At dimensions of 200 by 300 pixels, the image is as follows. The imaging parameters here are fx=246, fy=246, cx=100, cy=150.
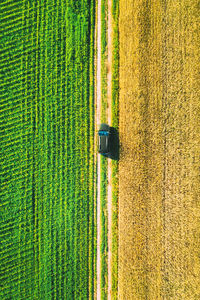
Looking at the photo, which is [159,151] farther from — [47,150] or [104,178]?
[47,150]

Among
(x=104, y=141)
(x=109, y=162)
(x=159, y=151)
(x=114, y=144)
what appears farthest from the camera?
(x=109, y=162)

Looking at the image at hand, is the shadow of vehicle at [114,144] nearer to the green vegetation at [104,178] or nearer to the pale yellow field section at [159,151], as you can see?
the pale yellow field section at [159,151]

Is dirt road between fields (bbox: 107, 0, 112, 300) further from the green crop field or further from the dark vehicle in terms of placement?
the green crop field

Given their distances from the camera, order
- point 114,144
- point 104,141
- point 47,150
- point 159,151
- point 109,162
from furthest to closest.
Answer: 1. point 47,150
2. point 109,162
3. point 114,144
4. point 104,141
5. point 159,151

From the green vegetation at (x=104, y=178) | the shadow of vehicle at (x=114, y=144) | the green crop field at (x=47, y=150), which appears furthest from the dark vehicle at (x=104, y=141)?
the green crop field at (x=47, y=150)

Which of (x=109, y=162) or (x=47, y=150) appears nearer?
(x=109, y=162)

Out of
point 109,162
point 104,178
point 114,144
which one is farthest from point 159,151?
point 104,178
